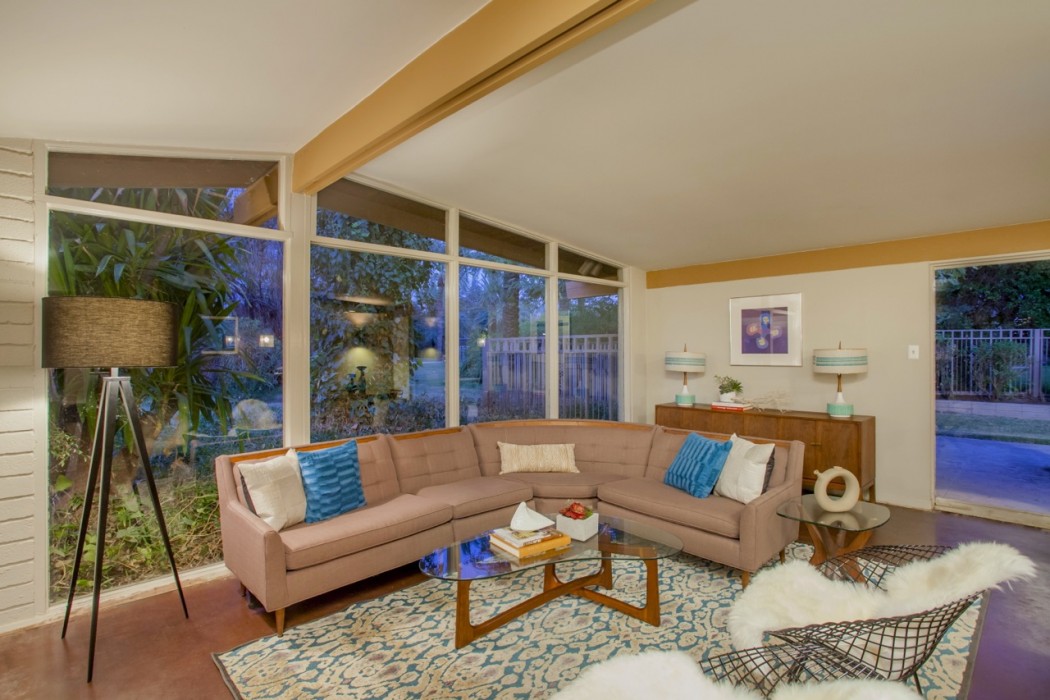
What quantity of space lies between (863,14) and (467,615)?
9.48 feet

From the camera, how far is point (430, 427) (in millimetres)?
4352

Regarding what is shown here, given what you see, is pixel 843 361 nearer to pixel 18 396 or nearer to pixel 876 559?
pixel 876 559

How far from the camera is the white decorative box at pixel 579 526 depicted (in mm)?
2668

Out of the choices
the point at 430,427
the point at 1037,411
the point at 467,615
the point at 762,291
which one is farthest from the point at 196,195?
the point at 1037,411

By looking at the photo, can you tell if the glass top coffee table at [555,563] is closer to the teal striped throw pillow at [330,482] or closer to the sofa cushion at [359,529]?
the sofa cushion at [359,529]

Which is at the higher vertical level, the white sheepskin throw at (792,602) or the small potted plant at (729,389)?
the small potted plant at (729,389)

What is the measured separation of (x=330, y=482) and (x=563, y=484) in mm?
1552

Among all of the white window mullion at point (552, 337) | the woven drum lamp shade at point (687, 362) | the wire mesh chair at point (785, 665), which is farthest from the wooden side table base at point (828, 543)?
the white window mullion at point (552, 337)

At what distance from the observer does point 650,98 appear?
→ 2.68m

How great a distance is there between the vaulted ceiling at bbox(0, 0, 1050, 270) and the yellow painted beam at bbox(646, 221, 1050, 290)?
13 cm

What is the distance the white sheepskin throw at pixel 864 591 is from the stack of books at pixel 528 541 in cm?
92

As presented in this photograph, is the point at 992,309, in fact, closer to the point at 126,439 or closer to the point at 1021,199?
the point at 1021,199

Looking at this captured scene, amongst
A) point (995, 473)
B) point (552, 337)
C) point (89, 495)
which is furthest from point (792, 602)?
point (995, 473)

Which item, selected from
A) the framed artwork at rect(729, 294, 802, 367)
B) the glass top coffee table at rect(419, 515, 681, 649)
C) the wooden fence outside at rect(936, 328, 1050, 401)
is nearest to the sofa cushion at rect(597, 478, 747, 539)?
the glass top coffee table at rect(419, 515, 681, 649)
